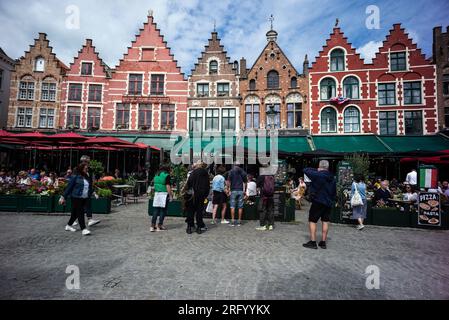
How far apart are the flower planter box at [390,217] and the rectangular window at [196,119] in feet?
50.9

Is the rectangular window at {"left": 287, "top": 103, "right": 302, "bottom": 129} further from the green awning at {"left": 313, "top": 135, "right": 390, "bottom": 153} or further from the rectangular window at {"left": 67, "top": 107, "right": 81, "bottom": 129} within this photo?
the rectangular window at {"left": 67, "top": 107, "right": 81, "bottom": 129}

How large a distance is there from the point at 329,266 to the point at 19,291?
4.55 meters

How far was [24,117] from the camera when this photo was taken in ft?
68.0

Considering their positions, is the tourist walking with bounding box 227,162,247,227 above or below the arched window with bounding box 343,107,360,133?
below

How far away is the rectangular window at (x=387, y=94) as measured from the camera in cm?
1877

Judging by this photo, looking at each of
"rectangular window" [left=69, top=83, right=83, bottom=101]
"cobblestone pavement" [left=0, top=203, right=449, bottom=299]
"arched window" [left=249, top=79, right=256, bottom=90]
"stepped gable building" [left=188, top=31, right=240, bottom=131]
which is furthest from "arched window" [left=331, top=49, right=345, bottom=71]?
"rectangular window" [left=69, top=83, right=83, bottom=101]

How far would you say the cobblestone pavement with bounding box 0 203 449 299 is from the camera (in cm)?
312

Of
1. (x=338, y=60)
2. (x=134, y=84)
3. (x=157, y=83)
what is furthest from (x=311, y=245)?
(x=134, y=84)

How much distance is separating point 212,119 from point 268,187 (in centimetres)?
1494

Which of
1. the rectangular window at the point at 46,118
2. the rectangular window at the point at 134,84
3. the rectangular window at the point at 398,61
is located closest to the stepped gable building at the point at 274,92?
the rectangular window at the point at 398,61

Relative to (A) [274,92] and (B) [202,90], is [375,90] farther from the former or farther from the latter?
(B) [202,90]

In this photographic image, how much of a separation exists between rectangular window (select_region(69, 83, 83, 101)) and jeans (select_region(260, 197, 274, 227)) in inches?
836
